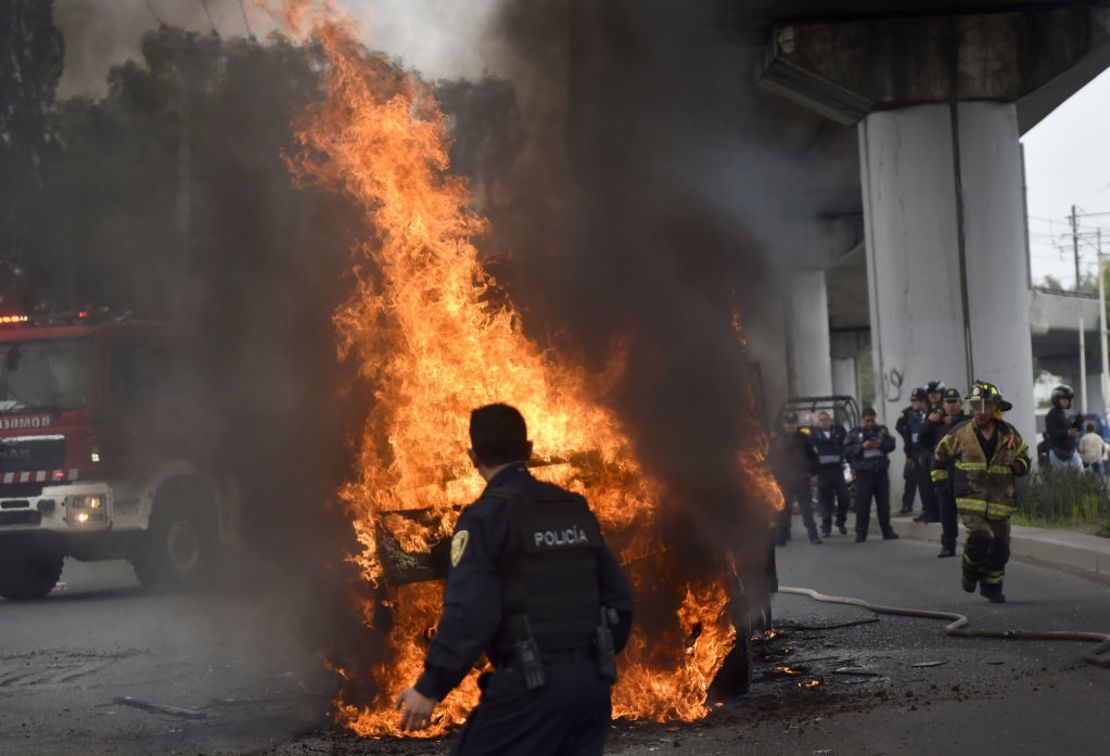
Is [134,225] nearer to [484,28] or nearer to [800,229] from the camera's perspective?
[484,28]

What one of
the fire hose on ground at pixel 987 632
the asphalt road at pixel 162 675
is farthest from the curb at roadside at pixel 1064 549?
the asphalt road at pixel 162 675

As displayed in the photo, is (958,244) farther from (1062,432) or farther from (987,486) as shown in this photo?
(987,486)

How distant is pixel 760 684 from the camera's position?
8.02 m

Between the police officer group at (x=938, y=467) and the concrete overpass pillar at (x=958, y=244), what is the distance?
1.52 metres

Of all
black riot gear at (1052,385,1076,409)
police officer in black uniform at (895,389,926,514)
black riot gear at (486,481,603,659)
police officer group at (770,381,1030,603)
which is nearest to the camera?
black riot gear at (486,481,603,659)

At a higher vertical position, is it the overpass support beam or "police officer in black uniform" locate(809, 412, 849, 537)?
the overpass support beam

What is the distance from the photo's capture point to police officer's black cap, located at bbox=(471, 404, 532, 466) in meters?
4.11

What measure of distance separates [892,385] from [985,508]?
473 inches

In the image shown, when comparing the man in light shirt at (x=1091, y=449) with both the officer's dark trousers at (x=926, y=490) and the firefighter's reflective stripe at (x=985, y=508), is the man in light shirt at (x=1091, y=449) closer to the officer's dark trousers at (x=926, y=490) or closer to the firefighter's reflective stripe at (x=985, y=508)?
the officer's dark trousers at (x=926, y=490)

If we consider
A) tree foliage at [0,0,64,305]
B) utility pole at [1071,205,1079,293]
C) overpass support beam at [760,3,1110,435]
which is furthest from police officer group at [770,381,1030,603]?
utility pole at [1071,205,1079,293]

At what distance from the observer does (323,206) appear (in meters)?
10.6

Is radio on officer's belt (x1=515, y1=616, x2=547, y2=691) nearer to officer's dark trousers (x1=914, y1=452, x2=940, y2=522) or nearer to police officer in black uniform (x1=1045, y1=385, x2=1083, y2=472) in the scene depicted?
officer's dark trousers (x1=914, y1=452, x2=940, y2=522)

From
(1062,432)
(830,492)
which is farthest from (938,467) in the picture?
(1062,432)

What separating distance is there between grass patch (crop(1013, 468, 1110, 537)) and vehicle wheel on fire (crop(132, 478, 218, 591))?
9040mm
